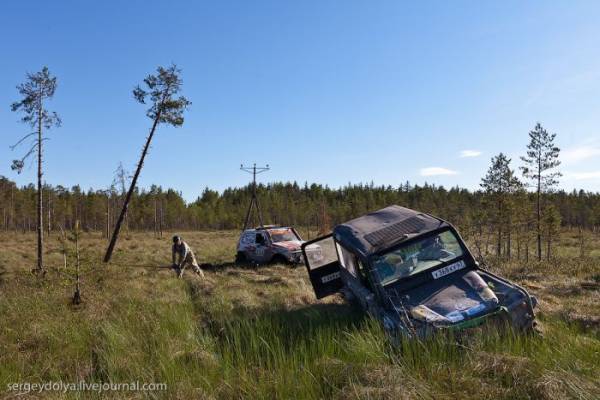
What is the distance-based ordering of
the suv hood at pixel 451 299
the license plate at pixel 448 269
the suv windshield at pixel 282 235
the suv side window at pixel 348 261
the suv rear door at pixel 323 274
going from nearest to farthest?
1. the suv hood at pixel 451 299
2. the license plate at pixel 448 269
3. the suv side window at pixel 348 261
4. the suv rear door at pixel 323 274
5. the suv windshield at pixel 282 235

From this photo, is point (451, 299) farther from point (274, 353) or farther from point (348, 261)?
point (348, 261)

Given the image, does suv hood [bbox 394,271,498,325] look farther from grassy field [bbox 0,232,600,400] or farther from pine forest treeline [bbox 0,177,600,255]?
pine forest treeline [bbox 0,177,600,255]

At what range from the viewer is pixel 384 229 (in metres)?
6.91

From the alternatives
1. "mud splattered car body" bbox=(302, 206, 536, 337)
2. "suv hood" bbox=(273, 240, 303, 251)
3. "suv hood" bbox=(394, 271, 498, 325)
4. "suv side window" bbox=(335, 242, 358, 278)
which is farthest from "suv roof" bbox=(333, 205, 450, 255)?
"suv hood" bbox=(273, 240, 303, 251)

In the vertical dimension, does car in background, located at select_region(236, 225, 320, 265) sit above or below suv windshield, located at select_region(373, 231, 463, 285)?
below

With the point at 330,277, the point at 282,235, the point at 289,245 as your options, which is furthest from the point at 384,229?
the point at 282,235

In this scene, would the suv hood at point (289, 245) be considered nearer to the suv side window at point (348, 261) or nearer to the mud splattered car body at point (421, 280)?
the suv side window at point (348, 261)

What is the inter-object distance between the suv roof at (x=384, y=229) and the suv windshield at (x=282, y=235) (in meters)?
9.48

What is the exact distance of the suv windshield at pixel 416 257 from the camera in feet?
20.3

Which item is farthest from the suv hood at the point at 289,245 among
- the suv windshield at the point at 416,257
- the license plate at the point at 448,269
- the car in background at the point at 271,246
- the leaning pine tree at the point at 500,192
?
the leaning pine tree at the point at 500,192

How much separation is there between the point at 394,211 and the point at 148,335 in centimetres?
478

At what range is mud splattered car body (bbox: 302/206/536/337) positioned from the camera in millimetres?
4957

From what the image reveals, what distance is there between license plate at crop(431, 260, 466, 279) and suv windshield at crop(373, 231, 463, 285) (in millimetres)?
101

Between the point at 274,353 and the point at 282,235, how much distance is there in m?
13.0
